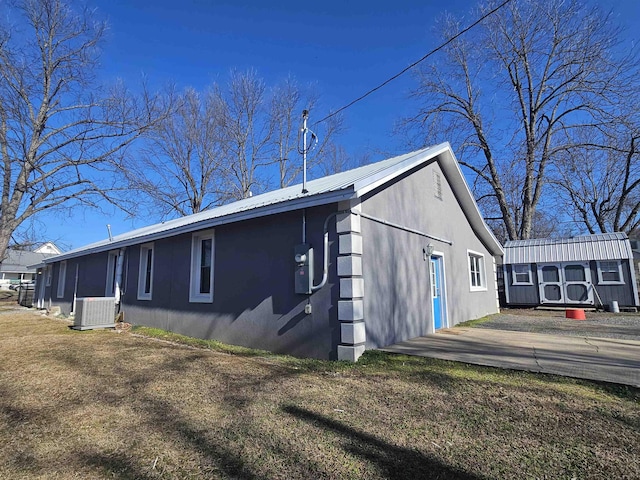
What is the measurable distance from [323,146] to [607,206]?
2141cm

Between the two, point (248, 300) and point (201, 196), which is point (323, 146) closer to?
point (201, 196)

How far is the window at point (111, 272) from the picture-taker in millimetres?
12438

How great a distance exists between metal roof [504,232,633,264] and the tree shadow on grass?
53.6ft

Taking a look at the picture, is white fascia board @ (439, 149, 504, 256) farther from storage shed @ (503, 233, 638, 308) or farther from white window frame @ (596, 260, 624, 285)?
white window frame @ (596, 260, 624, 285)

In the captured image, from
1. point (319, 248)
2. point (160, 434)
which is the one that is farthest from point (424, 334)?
point (160, 434)

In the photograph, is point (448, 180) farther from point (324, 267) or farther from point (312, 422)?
point (312, 422)

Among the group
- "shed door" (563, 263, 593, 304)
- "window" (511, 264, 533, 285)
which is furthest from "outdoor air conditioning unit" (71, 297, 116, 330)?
"shed door" (563, 263, 593, 304)

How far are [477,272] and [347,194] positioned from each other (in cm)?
940

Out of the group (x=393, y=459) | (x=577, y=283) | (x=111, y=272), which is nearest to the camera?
(x=393, y=459)

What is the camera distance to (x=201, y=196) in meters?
25.3

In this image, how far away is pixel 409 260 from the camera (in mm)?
7605

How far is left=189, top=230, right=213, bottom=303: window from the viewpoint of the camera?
27.6 ft

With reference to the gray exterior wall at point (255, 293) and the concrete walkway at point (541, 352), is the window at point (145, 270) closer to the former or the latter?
the gray exterior wall at point (255, 293)

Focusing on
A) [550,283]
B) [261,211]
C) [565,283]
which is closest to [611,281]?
[565,283]
